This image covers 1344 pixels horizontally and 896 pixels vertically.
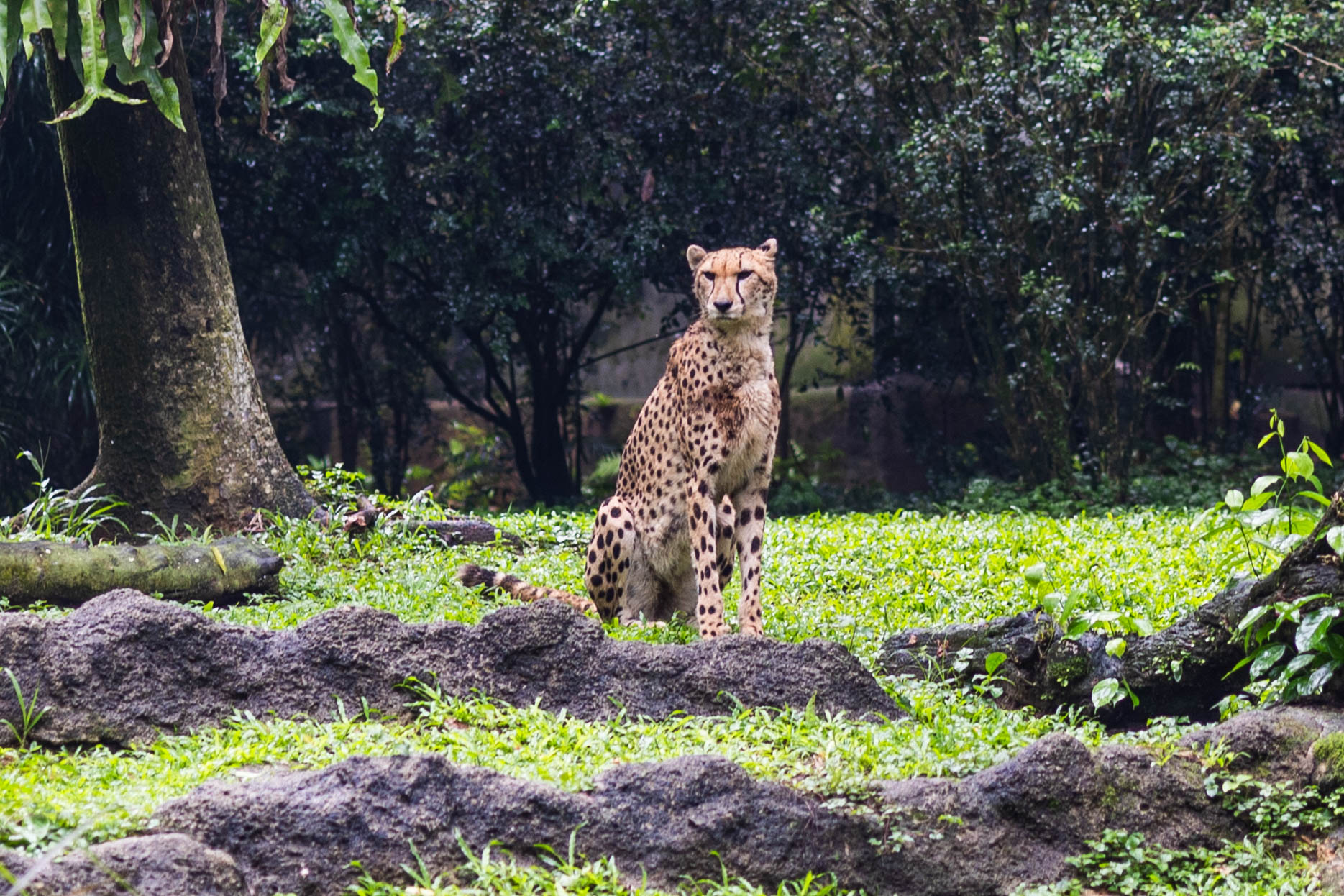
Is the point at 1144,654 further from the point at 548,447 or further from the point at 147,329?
the point at 548,447

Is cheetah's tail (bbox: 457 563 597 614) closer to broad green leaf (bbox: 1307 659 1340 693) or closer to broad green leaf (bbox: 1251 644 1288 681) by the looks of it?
broad green leaf (bbox: 1251 644 1288 681)

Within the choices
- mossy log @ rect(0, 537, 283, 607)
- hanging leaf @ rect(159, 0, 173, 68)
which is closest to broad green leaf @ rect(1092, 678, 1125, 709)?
mossy log @ rect(0, 537, 283, 607)

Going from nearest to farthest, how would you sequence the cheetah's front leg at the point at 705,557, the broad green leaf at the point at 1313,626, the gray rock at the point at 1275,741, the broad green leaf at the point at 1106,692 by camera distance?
the gray rock at the point at 1275,741 < the broad green leaf at the point at 1313,626 < the broad green leaf at the point at 1106,692 < the cheetah's front leg at the point at 705,557

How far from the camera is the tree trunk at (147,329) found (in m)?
7.12

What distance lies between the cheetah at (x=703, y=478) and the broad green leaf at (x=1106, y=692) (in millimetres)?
1555

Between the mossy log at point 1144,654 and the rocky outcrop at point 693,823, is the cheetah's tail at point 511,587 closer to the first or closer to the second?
the mossy log at point 1144,654

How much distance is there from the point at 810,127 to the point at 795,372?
377 centimetres

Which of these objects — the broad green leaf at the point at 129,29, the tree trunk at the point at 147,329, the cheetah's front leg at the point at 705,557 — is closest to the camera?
the cheetah's front leg at the point at 705,557

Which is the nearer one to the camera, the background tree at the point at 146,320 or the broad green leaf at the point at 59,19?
the broad green leaf at the point at 59,19

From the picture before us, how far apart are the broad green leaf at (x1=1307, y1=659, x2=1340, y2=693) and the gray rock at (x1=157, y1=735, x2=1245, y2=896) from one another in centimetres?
74

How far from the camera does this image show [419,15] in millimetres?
10578

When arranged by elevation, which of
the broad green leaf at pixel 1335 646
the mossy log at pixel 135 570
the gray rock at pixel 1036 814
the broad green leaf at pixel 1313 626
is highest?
the mossy log at pixel 135 570

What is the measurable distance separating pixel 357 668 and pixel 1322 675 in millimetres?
3114

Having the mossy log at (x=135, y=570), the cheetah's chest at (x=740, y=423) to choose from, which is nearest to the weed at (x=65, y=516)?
the mossy log at (x=135, y=570)
